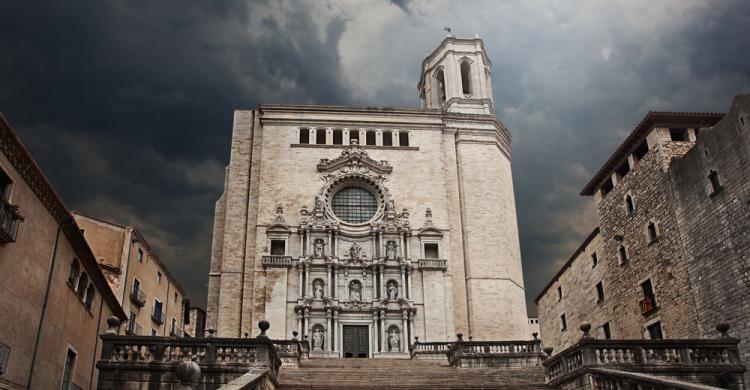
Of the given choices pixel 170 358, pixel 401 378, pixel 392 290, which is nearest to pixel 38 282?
pixel 170 358

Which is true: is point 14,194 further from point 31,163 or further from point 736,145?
point 736,145

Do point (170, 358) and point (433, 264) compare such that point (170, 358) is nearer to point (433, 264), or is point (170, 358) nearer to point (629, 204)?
point (433, 264)

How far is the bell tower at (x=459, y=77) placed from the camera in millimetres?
39656

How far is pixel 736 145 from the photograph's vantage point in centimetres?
2048

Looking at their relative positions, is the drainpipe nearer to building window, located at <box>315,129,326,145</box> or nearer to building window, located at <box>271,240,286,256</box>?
building window, located at <box>271,240,286,256</box>

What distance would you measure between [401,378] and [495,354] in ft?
23.5

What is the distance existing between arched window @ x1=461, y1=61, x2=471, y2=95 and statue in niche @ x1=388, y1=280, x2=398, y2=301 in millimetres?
15230

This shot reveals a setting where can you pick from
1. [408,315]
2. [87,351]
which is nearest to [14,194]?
[87,351]

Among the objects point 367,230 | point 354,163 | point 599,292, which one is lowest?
point 599,292

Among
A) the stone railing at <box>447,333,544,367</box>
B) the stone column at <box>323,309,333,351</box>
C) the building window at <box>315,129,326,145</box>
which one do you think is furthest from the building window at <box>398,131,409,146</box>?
the stone railing at <box>447,333,544,367</box>

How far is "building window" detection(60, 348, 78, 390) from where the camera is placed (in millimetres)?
17594

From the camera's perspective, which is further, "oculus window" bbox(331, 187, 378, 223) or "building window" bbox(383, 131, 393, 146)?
"building window" bbox(383, 131, 393, 146)

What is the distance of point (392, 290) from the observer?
3166 cm

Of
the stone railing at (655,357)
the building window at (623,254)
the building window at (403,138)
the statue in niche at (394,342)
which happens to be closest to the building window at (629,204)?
the building window at (623,254)
